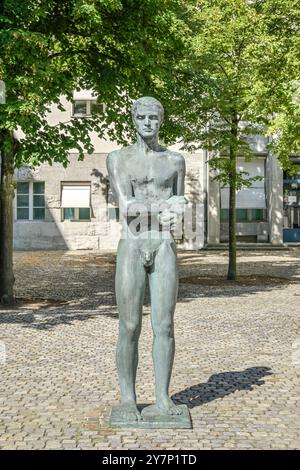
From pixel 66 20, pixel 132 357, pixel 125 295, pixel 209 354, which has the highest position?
pixel 66 20

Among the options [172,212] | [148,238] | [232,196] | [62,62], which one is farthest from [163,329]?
[232,196]

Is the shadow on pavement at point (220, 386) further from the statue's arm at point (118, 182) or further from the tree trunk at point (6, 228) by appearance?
the tree trunk at point (6, 228)

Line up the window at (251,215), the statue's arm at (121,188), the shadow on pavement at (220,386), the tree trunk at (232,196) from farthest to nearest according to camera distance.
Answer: the window at (251,215)
the tree trunk at (232,196)
the shadow on pavement at (220,386)
the statue's arm at (121,188)

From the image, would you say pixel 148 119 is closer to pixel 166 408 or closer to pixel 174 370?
pixel 166 408

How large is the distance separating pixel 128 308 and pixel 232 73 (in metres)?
12.8

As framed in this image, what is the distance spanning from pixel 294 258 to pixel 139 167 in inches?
856

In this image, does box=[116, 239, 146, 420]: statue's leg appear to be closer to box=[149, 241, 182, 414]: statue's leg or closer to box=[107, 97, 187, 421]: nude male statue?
box=[107, 97, 187, 421]: nude male statue

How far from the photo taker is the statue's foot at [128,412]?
5.71m

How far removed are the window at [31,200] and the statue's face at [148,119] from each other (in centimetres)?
2581

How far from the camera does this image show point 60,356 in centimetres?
884

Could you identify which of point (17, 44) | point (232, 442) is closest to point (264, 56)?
point (17, 44)

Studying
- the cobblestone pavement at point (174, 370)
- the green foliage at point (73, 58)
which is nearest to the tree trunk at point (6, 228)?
the cobblestone pavement at point (174, 370)

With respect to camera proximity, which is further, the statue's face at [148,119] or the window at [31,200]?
the window at [31,200]

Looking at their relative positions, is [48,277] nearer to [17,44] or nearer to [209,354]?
[17,44]
